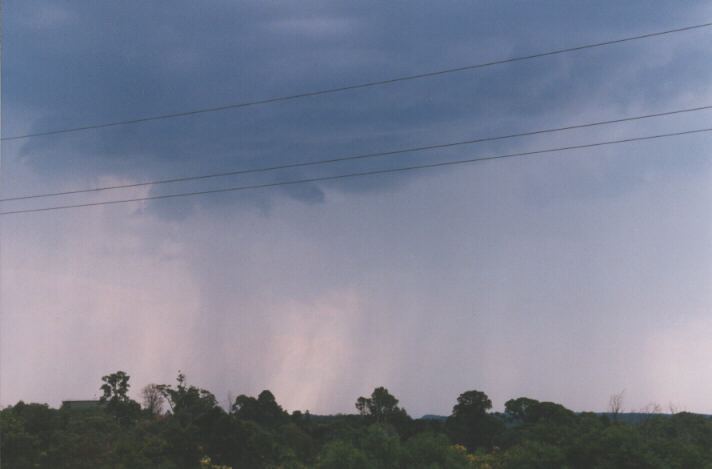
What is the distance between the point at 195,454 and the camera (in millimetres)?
26156

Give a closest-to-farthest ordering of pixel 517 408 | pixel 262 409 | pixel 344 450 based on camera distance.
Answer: pixel 344 450, pixel 517 408, pixel 262 409

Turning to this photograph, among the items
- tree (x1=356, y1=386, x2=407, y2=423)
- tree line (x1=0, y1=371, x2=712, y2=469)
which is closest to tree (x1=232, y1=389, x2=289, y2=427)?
tree (x1=356, y1=386, x2=407, y2=423)

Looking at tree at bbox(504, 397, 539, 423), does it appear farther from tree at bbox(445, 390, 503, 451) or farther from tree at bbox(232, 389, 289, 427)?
tree at bbox(232, 389, 289, 427)

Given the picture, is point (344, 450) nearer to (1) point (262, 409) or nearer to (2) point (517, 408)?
(2) point (517, 408)

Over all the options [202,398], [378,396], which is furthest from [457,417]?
[202,398]

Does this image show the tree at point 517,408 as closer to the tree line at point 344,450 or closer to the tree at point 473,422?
the tree at point 473,422

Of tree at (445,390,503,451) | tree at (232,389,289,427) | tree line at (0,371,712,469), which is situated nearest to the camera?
tree line at (0,371,712,469)

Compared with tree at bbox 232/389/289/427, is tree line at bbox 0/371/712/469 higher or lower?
lower

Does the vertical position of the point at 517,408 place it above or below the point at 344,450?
above

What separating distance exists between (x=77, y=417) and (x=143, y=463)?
41.7m

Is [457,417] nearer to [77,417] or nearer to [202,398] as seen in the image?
[77,417]

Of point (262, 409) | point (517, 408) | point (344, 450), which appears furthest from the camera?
point (262, 409)

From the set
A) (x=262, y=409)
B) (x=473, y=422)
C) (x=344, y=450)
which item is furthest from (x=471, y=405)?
(x=344, y=450)

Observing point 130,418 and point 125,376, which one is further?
point 125,376
